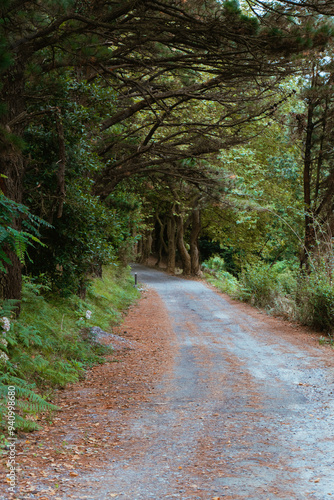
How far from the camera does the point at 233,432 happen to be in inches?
220

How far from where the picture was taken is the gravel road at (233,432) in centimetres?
409

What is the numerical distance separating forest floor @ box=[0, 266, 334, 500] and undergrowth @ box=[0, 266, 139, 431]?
11.6 inches

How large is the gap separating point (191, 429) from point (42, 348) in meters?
3.43

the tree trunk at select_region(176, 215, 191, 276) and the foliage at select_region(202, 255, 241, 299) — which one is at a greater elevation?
the tree trunk at select_region(176, 215, 191, 276)

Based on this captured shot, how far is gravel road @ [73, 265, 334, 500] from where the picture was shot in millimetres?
4090

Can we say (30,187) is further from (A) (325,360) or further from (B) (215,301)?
(B) (215,301)

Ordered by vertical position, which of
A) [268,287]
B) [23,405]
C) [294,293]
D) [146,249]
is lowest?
[23,405]

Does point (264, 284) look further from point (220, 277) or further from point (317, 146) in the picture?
point (220, 277)

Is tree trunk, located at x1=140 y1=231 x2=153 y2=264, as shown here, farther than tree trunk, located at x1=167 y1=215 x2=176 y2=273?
Yes

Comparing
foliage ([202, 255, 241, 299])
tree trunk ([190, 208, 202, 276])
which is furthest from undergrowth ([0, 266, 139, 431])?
tree trunk ([190, 208, 202, 276])

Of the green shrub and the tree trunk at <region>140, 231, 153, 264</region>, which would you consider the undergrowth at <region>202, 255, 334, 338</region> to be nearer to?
the green shrub

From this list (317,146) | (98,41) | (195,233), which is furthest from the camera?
(195,233)

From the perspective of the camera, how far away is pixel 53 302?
439 inches

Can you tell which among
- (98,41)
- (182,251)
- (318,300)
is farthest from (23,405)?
(182,251)
